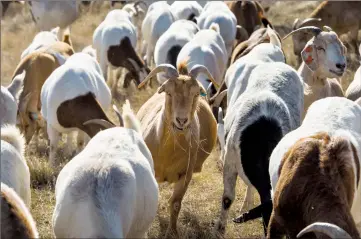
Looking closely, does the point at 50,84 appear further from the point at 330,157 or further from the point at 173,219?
the point at 330,157

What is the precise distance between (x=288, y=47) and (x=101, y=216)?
1374cm

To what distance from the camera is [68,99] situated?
32.0 feet

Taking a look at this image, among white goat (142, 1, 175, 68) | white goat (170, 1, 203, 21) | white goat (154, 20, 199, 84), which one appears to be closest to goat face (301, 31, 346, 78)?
white goat (154, 20, 199, 84)

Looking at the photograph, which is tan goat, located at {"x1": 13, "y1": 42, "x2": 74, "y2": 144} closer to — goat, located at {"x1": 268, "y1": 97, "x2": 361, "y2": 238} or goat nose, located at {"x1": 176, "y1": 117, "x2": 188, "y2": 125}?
goat nose, located at {"x1": 176, "y1": 117, "x2": 188, "y2": 125}

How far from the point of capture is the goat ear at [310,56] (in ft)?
31.2

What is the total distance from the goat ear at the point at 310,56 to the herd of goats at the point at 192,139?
0.01 metres

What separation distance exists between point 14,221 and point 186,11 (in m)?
13.6

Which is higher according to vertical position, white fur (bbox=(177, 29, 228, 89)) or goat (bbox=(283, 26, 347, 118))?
goat (bbox=(283, 26, 347, 118))

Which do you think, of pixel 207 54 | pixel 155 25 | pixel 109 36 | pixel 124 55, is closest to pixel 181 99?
pixel 207 54

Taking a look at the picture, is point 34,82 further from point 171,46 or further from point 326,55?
point 326,55

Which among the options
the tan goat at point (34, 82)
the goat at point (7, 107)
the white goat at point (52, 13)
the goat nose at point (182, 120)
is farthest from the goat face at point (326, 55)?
the white goat at point (52, 13)

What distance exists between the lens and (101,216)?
531 centimetres

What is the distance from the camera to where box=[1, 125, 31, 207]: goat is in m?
6.34

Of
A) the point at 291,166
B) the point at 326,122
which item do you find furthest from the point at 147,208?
the point at 326,122
